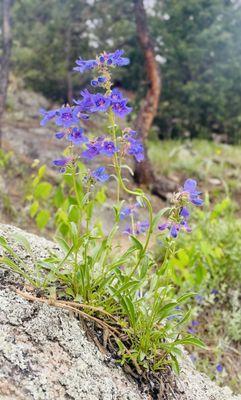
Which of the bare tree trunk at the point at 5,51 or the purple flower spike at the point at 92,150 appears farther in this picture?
the bare tree trunk at the point at 5,51

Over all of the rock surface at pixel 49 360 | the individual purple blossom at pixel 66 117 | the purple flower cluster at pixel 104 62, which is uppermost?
the purple flower cluster at pixel 104 62

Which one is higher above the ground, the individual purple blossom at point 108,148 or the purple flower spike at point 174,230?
the individual purple blossom at point 108,148

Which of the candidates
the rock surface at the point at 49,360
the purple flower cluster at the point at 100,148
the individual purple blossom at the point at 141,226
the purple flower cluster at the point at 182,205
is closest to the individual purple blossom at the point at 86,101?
the purple flower cluster at the point at 100,148

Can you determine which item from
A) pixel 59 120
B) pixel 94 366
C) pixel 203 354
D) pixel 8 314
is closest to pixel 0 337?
pixel 8 314

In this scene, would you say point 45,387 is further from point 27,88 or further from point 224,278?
point 27,88

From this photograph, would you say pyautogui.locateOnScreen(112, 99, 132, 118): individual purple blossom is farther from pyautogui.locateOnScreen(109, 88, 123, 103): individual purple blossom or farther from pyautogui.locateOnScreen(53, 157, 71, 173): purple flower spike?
pyautogui.locateOnScreen(53, 157, 71, 173): purple flower spike

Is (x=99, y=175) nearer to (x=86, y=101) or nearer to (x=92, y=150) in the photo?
(x=92, y=150)

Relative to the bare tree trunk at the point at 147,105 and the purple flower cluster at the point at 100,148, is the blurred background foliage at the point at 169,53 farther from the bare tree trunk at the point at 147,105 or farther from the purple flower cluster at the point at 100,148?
the purple flower cluster at the point at 100,148
